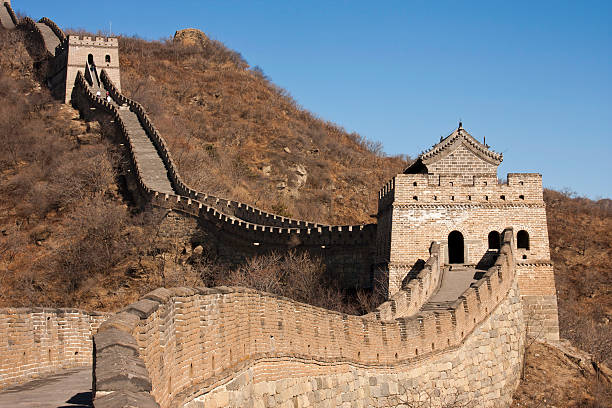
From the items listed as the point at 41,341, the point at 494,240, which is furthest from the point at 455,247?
the point at 41,341

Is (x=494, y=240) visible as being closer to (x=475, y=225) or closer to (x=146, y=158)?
(x=475, y=225)

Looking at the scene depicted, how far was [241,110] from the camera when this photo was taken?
75.0m

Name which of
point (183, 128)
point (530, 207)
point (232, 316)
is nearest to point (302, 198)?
point (183, 128)

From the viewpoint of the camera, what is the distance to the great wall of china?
37.3 ft

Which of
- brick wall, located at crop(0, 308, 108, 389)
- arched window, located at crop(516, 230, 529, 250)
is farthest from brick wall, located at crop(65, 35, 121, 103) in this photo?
brick wall, located at crop(0, 308, 108, 389)

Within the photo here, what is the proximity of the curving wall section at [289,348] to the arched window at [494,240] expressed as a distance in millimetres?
2273

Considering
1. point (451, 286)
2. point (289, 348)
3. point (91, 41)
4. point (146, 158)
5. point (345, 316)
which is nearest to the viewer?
point (289, 348)

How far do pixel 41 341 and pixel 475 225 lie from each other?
19468mm

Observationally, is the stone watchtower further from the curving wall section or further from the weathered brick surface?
the curving wall section

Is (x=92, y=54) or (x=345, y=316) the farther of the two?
(x=92, y=54)

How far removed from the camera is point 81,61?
→ 201ft

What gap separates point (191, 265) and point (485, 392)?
18007 mm

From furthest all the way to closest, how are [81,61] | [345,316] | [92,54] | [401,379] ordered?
[92,54]
[81,61]
[401,379]
[345,316]

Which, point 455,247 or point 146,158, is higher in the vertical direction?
point 146,158
